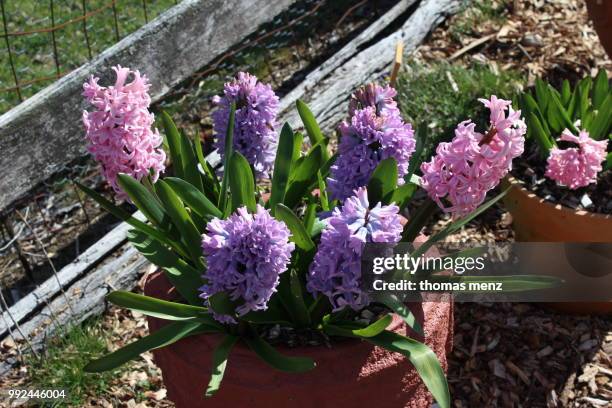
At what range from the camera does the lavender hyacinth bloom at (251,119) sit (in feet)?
7.02

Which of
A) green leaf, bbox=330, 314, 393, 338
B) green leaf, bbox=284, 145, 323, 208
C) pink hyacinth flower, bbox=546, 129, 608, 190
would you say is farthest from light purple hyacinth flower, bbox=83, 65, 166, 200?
pink hyacinth flower, bbox=546, 129, 608, 190

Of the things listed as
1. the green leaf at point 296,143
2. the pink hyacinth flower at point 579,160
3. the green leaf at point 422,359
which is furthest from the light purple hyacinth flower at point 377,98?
the pink hyacinth flower at point 579,160

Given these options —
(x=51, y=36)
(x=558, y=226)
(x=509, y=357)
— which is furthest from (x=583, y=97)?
(x=51, y=36)

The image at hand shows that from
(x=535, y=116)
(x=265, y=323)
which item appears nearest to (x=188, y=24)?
(x=535, y=116)

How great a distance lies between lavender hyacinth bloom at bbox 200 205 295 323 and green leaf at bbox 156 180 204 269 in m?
0.25

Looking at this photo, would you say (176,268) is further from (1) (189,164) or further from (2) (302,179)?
(2) (302,179)

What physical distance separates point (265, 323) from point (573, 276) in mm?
1231

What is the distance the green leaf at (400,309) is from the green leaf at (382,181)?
216mm

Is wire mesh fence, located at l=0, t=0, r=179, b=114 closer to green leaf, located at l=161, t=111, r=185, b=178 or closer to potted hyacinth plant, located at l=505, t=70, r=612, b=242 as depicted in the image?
green leaf, located at l=161, t=111, r=185, b=178

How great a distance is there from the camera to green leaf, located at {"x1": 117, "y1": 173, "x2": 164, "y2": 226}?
6.16ft

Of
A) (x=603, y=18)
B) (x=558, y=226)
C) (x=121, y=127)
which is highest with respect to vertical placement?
(x=121, y=127)

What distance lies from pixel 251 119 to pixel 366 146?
372 mm

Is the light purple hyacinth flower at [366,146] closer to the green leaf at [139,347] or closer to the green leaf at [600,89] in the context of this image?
the green leaf at [139,347]

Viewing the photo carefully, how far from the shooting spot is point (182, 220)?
2.01m
